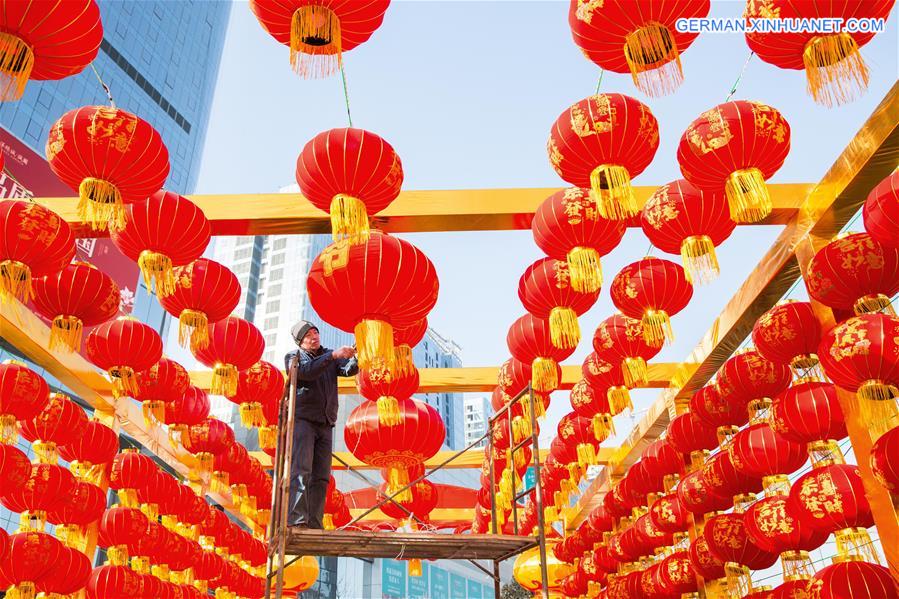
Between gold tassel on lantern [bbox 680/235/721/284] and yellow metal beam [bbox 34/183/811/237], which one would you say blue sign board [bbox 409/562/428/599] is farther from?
gold tassel on lantern [bbox 680/235/721/284]

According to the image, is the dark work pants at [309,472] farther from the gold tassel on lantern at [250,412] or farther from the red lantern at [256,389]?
the gold tassel on lantern at [250,412]

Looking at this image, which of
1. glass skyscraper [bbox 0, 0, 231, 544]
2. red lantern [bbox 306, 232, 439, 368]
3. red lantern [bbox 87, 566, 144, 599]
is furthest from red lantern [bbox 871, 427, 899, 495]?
glass skyscraper [bbox 0, 0, 231, 544]

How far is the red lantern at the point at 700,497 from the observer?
617cm

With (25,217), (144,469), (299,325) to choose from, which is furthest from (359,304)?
(144,469)

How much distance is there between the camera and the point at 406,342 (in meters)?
4.89

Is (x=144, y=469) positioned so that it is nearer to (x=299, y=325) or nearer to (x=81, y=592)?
(x=81, y=592)

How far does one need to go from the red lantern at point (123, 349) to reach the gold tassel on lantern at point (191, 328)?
3.00ft

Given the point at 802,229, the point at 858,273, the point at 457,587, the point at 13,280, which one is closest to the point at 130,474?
the point at 13,280

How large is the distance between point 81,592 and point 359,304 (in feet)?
19.2

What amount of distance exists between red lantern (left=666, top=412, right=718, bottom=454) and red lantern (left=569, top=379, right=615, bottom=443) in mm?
654

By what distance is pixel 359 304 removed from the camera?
3621 mm

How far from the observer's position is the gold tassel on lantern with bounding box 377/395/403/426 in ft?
17.9

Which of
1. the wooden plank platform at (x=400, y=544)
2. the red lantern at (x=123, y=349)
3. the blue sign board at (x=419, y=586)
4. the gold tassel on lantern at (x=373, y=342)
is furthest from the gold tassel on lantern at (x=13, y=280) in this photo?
the blue sign board at (x=419, y=586)

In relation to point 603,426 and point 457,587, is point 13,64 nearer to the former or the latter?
point 603,426
